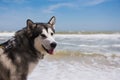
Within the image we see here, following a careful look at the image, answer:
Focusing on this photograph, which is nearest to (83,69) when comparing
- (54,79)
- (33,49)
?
(54,79)

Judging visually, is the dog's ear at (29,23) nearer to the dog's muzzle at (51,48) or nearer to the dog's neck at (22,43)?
the dog's neck at (22,43)

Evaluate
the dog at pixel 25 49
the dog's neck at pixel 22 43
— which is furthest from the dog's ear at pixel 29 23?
the dog's neck at pixel 22 43

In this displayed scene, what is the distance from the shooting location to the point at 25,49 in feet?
20.9

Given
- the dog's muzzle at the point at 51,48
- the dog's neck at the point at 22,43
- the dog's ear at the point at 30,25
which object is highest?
the dog's ear at the point at 30,25

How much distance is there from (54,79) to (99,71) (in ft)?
8.09

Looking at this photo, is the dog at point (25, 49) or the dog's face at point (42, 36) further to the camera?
the dog's face at point (42, 36)

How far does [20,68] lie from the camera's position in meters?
6.21

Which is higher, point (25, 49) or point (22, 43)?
point (22, 43)

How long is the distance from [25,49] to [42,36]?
467mm

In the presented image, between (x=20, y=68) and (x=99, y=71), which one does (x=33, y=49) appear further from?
(x=99, y=71)

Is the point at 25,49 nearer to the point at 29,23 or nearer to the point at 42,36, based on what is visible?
the point at 42,36

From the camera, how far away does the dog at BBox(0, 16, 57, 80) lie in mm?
6117

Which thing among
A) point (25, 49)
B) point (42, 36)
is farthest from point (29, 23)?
point (25, 49)

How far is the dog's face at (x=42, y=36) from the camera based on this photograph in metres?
6.29
